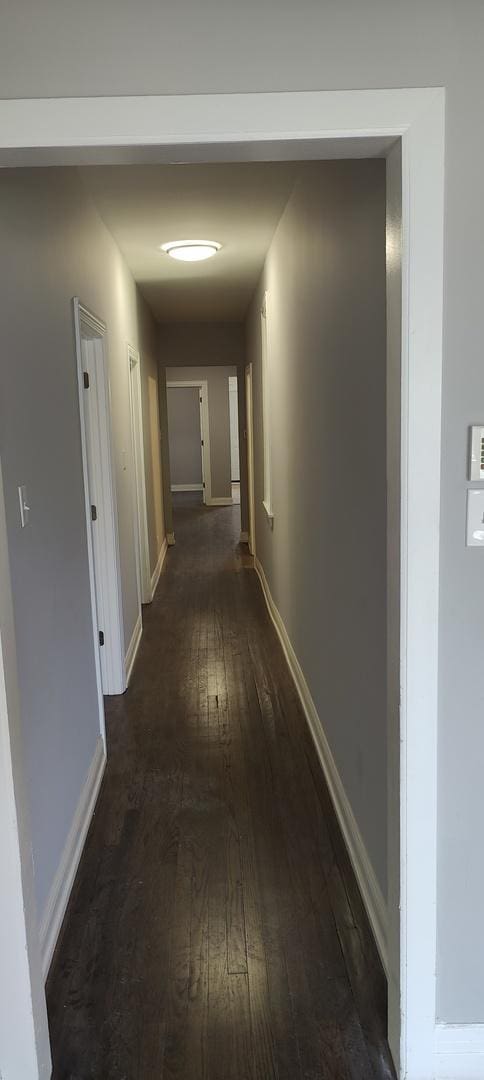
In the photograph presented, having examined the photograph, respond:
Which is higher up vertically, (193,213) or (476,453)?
(193,213)

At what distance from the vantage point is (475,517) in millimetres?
1562

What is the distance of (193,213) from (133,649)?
250cm

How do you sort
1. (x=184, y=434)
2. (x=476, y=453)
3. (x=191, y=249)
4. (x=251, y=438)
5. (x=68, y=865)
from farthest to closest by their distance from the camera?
(x=184, y=434)
(x=251, y=438)
(x=191, y=249)
(x=68, y=865)
(x=476, y=453)

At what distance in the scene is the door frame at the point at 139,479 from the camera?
214 inches

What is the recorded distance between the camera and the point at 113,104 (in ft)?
4.66

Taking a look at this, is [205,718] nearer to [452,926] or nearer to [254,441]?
[452,926]

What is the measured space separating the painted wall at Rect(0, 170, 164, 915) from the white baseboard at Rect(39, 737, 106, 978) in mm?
54

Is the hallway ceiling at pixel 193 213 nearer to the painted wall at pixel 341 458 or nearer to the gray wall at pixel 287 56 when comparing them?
the painted wall at pixel 341 458

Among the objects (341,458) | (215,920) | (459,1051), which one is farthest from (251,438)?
(459,1051)

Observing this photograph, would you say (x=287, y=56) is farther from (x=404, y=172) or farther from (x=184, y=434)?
(x=184, y=434)

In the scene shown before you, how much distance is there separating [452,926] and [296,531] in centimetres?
235

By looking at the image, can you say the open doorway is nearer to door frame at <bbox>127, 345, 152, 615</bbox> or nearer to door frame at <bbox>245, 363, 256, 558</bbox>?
door frame at <bbox>245, 363, 256, 558</bbox>

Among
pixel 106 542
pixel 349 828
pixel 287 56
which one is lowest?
pixel 349 828

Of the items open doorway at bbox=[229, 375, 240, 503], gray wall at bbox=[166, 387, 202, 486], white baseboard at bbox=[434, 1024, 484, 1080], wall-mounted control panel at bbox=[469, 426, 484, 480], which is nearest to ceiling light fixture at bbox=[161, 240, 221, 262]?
wall-mounted control panel at bbox=[469, 426, 484, 480]
